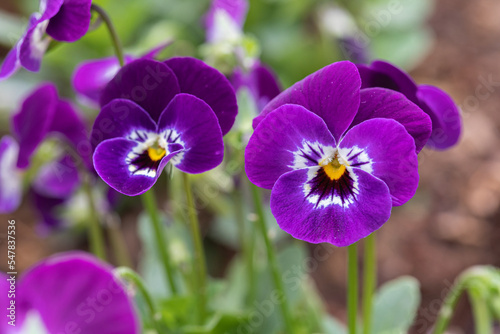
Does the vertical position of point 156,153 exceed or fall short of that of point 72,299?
it exceeds it

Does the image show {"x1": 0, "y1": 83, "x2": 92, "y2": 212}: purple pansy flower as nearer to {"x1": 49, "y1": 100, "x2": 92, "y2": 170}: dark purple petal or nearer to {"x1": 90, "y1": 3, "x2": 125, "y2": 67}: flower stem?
{"x1": 49, "y1": 100, "x2": 92, "y2": 170}: dark purple petal

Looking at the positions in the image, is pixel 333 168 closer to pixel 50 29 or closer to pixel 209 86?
pixel 209 86

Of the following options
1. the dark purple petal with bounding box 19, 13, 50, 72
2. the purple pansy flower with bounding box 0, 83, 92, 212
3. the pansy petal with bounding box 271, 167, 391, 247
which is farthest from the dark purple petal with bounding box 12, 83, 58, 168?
the pansy petal with bounding box 271, 167, 391, 247

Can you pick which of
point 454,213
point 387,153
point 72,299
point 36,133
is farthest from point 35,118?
point 454,213

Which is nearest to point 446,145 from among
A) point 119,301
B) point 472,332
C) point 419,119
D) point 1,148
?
point 419,119

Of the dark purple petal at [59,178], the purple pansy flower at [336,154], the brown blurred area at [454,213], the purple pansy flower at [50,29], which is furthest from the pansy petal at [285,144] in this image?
the brown blurred area at [454,213]

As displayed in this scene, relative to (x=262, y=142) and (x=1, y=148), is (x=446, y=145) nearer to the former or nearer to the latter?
(x=262, y=142)

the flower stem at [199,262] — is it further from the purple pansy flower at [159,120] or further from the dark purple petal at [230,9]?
the dark purple petal at [230,9]
